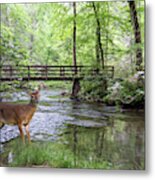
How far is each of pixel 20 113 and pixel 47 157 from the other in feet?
1.05

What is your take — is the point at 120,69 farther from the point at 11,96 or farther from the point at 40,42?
the point at 11,96

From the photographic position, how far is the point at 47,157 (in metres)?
2.04

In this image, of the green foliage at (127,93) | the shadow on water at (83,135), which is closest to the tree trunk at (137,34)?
the green foliage at (127,93)

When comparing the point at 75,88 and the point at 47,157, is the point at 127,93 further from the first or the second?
the point at 47,157

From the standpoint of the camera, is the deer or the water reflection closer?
the water reflection

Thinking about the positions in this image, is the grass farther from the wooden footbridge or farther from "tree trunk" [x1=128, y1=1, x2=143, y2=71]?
"tree trunk" [x1=128, y1=1, x2=143, y2=71]

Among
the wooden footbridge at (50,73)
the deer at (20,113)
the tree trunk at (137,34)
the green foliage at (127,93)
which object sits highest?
the tree trunk at (137,34)

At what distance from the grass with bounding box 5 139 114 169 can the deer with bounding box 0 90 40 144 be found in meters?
0.07

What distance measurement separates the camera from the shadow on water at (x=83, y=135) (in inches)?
78.2

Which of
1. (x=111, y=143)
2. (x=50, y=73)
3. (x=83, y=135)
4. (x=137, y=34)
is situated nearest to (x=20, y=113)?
(x=50, y=73)

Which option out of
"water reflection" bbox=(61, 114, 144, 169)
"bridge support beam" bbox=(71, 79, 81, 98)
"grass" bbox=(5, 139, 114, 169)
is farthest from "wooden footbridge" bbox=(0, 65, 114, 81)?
"grass" bbox=(5, 139, 114, 169)

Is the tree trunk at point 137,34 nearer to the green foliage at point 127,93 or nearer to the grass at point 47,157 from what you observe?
the green foliage at point 127,93

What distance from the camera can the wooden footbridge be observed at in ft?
6.70

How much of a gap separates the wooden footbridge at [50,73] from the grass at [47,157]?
40cm
